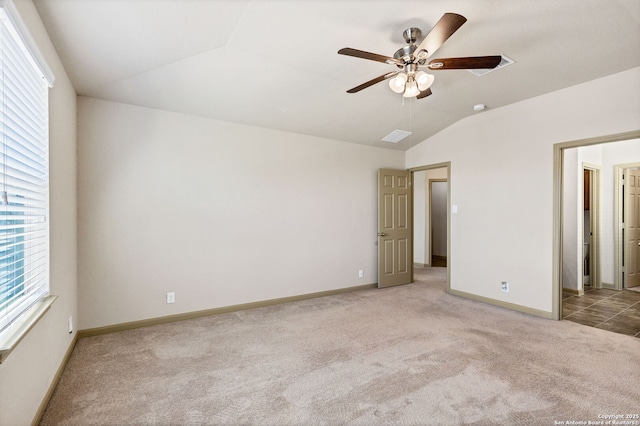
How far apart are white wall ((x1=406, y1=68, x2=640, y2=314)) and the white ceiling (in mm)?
276

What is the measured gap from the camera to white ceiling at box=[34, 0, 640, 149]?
224cm

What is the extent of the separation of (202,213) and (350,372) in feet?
8.18

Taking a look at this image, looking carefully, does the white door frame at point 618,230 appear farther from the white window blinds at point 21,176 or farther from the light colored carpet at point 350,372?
the white window blinds at point 21,176

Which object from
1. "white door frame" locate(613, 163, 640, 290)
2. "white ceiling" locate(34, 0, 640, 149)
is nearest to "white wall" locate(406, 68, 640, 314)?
"white ceiling" locate(34, 0, 640, 149)

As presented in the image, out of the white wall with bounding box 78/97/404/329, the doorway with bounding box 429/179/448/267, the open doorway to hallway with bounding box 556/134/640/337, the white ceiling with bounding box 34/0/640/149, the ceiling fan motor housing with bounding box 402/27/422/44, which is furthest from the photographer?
the doorway with bounding box 429/179/448/267

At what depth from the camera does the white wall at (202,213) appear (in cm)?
330

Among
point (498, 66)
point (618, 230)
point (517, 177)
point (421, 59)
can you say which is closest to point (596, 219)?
point (618, 230)

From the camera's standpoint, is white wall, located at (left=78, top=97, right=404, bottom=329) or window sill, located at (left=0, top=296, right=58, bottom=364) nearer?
window sill, located at (left=0, top=296, right=58, bottom=364)

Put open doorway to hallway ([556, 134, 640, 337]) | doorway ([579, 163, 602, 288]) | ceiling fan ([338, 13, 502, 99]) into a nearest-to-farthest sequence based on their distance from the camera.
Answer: ceiling fan ([338, 13, 502, 99]), open doorway to hallway ([556, 134, 640, 337]), doorway ([579, 163, 602, 288])

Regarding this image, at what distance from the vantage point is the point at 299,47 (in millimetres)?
2715

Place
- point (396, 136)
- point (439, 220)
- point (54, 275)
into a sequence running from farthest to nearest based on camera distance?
1. point (439, 220)
2. point (396, 136)
3. point (54, 275)

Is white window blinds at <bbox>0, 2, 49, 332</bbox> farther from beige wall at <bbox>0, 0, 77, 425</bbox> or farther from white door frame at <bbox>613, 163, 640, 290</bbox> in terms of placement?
white door frame at <bbox>613, 163, 640, 290</bbox>

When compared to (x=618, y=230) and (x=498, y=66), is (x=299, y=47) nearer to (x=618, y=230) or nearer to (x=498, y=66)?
(x=498, y=66)

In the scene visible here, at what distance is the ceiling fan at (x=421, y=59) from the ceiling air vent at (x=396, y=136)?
206cm
